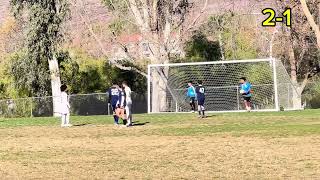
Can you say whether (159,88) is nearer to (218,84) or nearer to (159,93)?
(159,93)

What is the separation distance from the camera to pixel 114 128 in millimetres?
24125

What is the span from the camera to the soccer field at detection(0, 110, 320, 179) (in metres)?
11.8

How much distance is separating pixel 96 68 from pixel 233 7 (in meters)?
14.7

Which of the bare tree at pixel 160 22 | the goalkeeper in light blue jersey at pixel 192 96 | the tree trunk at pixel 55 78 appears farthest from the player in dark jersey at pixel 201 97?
the tree trunk at pixel 55 78

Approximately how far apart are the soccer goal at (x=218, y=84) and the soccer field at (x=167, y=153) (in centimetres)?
1473

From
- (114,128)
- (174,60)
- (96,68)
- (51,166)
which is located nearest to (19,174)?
(51,166)

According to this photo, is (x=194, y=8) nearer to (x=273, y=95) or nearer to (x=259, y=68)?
(x=259, y=68)

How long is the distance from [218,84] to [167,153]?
24.8m

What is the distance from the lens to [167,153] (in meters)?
15.1

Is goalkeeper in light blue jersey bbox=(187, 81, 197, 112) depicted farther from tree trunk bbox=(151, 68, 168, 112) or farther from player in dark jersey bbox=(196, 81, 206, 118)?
player in dark jersey bbox=(196, 81, 206, 118)

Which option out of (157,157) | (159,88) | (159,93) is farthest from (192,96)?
(157,157)

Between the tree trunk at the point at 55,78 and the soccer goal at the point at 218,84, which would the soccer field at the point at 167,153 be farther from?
the tree trunk at the point at 55,78

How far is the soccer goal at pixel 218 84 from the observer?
37688 millimetres

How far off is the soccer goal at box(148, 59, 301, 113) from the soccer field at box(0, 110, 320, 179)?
14733 mm
